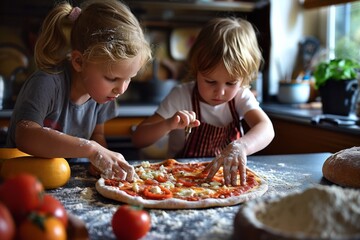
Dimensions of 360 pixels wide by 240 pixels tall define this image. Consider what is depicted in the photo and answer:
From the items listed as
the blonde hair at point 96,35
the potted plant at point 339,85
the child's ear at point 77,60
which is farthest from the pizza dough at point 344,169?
the potted plant at point 339,85

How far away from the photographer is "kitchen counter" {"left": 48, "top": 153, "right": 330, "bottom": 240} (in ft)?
2.88

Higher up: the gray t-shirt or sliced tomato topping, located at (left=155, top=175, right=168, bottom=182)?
the gray t-shirt

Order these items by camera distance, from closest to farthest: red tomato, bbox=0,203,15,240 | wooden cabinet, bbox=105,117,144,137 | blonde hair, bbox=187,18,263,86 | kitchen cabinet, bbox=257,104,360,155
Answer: red tomato, bbox=0,203,15,240 → blonde hair, bbox=187,18,263,86 → kitchen cabinet, bbox=257,104,360,155 → wooden cabinet, bbox=105,117,144,137

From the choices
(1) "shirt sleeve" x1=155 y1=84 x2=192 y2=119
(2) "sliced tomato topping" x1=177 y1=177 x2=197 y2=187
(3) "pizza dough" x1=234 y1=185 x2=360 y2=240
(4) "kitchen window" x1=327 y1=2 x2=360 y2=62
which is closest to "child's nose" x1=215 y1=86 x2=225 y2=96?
(1) "shirt sleeve" x1=155 y1=84 x2=192 y2=119

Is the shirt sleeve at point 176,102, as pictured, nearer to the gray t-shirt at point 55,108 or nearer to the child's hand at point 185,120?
the gray t-shirt at point 55,108

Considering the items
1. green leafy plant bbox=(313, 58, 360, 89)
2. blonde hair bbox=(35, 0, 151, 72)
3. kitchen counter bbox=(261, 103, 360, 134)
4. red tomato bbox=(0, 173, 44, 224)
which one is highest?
blonde hair bbox=(35, 0, 151, 72)

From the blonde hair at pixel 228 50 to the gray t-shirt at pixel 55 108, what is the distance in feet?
1.24

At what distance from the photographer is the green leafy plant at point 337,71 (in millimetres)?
2250

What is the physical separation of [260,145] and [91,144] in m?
0.59

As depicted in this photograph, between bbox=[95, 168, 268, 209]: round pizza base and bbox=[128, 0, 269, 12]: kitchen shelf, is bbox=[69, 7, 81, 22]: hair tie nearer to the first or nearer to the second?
bbox=[95, 168, 268, 209]: round pizza base

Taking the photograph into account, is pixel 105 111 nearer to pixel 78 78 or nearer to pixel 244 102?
pixel 78 78

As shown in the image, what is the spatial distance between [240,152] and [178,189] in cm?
23

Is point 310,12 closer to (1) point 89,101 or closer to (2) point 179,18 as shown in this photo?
(2) point 179,18

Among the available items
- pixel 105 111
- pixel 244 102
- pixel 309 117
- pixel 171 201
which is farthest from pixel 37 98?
pixel 309 117
